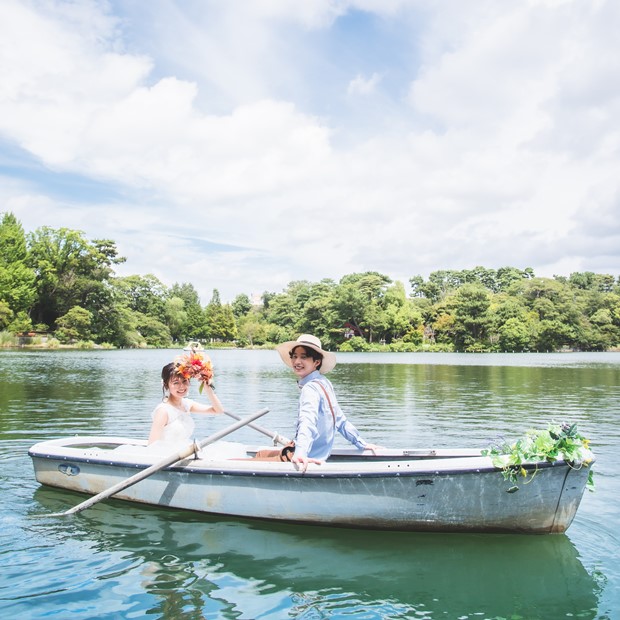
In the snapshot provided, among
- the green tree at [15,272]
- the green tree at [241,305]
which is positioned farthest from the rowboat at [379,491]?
the green tree at [241,305]

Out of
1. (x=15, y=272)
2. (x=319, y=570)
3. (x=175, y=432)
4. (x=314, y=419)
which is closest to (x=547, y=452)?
(x=314, y=419)

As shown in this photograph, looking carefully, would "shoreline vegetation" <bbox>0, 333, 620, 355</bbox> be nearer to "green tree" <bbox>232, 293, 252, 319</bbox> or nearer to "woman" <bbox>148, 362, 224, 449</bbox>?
"green tree" <bbox>232, 293, 252, 319</bbox>

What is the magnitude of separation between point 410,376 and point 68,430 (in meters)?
19.7

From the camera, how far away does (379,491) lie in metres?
5.43

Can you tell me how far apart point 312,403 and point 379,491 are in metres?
1.01

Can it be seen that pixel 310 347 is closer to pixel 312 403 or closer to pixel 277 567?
pixel 312 403

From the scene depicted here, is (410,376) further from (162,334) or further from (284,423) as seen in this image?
(162,334)

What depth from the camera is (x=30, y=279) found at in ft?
200

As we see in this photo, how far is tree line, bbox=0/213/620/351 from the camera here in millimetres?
63562

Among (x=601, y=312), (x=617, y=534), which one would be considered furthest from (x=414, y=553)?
(x=601, y=312)

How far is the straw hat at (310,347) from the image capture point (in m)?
5.74

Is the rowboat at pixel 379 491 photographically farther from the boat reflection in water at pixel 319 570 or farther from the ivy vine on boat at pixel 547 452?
the boat reflection in water at pixel 319 570

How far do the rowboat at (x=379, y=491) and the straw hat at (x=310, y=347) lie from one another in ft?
3.34

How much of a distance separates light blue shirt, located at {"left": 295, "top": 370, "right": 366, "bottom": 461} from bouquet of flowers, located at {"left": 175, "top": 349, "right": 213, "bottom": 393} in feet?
4.45
